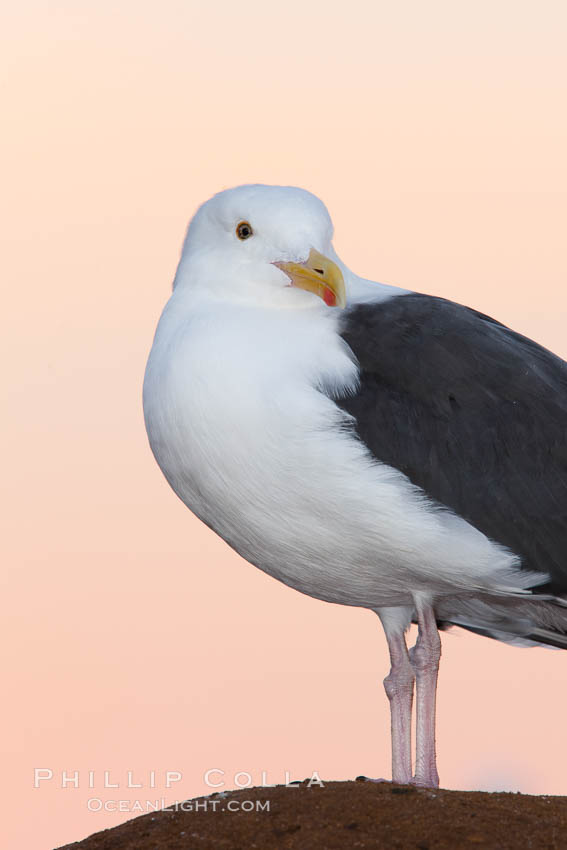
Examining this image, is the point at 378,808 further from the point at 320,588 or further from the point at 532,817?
the point at 320,588

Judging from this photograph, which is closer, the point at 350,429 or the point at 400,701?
the point at 350,429

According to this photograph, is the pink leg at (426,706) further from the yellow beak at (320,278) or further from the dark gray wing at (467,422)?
the yellow beak at (320,278)

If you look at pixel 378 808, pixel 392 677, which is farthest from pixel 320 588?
pixel 378 808

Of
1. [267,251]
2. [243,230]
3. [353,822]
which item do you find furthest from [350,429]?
[353,822]

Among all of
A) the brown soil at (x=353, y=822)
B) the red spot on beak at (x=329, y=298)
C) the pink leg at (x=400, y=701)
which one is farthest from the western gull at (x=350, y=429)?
the brown soil at (x=353, y=822)

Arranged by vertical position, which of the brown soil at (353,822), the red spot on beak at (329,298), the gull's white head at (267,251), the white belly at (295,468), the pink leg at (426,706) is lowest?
the brown soil at (353,822)

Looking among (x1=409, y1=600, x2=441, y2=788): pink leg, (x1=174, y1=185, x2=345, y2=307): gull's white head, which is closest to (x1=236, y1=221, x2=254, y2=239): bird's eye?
(x1=174, y1=185, x2=345, y2=307): gull's white head

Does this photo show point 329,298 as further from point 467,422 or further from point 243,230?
point 467,422
